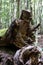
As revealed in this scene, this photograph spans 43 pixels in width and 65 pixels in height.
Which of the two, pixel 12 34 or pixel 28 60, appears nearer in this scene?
pixel 28 60

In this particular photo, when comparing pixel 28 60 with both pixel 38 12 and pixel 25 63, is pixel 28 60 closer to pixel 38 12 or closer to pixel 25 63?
pixel 25 63

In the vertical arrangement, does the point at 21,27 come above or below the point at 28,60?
above

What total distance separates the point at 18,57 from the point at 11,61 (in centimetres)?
33

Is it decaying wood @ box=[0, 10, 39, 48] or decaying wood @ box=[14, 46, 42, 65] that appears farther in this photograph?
decaying wood @ box=[0, 10, 39, 48]

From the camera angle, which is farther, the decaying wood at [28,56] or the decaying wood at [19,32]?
the decaying wood at [19,32]

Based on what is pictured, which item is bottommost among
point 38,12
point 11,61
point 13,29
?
point 38,12

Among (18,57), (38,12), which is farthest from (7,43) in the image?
(38,12)

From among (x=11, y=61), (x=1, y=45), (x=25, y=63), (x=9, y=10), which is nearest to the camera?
(x=11, y=61)

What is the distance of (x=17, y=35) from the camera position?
4.48 meters

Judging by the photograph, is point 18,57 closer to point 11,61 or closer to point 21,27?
point 11,61

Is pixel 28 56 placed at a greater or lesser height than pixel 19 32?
lesser

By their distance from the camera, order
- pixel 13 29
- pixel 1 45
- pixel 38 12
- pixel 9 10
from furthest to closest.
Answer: pixel 38 12, pixel 9 10, pixel 1 45, pixel 13 29

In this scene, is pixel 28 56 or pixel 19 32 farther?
pixel 19 32

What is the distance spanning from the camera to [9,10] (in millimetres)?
16016
